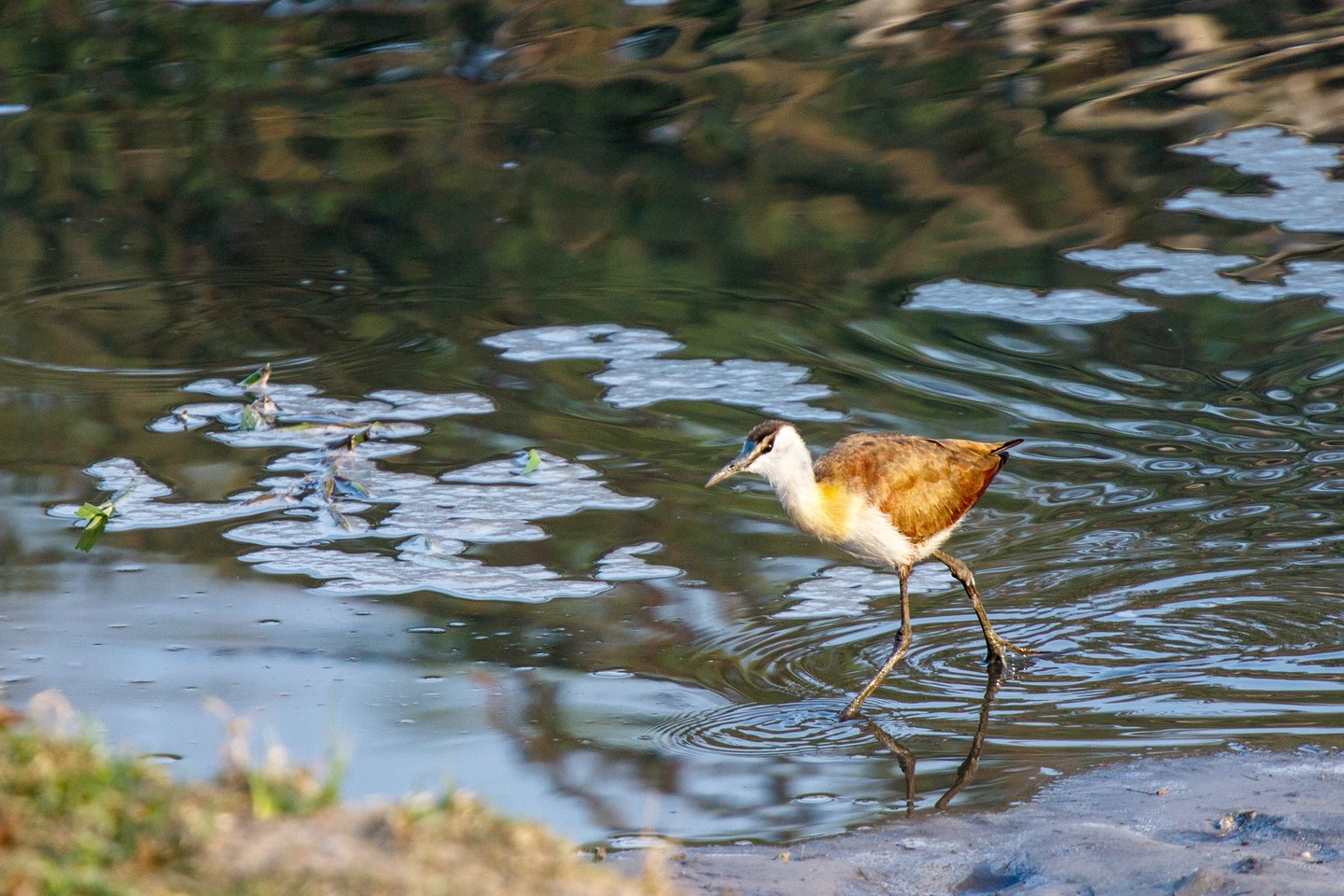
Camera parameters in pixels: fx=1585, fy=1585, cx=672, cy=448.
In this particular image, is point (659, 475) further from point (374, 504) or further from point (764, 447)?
point (764, 447)

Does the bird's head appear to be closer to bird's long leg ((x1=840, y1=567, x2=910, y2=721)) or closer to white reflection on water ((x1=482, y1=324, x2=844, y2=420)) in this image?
bird's long leg ((x1=840, y1=567, x2=910, y2=721))

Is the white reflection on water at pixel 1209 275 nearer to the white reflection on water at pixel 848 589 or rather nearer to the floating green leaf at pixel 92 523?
the white reflection on water at pixel 848 589

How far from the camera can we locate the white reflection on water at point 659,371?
921 cm

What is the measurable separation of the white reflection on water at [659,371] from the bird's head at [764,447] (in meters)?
2.50

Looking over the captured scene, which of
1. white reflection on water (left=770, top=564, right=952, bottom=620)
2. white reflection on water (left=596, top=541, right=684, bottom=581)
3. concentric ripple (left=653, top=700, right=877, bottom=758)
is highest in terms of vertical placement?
white reflection on water (left=596, top=541, right=684, bottom=581)

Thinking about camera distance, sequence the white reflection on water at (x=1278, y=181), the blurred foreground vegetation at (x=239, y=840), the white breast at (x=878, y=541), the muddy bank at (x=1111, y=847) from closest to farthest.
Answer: the blurred foreground vegetation at (x=239, y=840)
the muddy bank at (x=1111, y=847)
the white breast at (x=878, y=541)
the white reflection on water at (x=1278, y=181)

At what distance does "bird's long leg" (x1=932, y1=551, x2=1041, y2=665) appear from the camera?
21.6 ft

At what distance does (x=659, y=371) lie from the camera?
9.58m

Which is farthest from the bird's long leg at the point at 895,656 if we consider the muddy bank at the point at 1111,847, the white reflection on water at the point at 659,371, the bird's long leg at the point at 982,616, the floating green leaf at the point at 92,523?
the floating green leaf at the point at 92,523

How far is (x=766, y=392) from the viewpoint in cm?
934

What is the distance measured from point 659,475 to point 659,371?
138 cm

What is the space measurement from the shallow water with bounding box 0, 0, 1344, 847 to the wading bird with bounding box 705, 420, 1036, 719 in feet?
1.13

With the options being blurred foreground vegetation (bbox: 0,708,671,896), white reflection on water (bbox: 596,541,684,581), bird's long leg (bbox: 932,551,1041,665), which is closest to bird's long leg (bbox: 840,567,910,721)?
bird's long leg (bbox: 932,551,1041,665)

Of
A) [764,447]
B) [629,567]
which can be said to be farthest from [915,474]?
[629,567]
